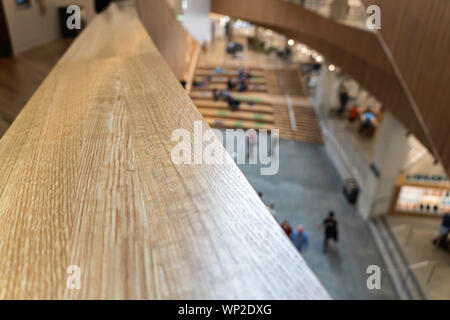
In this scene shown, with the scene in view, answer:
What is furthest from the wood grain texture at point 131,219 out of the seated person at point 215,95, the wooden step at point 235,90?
the wooden step at point 235,90

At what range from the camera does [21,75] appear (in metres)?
3.43

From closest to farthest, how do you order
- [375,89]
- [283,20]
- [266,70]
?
1. [375,89]
2. [283,20]
3. [266,70]

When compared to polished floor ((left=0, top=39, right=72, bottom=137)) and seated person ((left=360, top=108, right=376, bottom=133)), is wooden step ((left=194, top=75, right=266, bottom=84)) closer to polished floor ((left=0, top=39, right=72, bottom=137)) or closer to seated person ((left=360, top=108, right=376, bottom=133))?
seated person ((left=360, top=108, right=376, bottom=133))

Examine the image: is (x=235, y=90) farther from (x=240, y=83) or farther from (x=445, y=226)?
(x=445, y=226)

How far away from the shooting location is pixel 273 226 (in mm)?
664

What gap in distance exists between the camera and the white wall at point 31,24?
12.8 feet

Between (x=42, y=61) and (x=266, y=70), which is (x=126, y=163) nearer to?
(x=42, y=61)

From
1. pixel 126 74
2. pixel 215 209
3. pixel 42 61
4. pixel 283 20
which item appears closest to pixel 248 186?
pixel 215 209

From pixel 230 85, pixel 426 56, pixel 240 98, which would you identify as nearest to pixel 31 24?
pixel 426 56

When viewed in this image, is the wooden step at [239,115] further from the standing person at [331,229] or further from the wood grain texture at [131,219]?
the wood grain texture at [131,219]

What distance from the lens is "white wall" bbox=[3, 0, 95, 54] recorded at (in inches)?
153

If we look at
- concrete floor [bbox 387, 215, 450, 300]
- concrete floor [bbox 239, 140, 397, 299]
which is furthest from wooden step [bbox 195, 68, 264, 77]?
concrete floor [bbox 387, 215, 450, 300]

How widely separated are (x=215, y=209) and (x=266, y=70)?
1958cm

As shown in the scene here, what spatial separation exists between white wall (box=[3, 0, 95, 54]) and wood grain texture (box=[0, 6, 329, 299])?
3.25 metres
